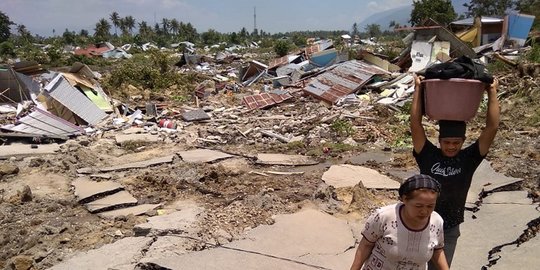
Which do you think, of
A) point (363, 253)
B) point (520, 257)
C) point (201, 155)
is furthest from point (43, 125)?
point (520, 257)

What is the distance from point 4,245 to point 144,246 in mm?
1607

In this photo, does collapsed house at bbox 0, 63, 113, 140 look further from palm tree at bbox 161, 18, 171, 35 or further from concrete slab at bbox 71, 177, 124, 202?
palm tree at bbox 161, 18, 171, 35

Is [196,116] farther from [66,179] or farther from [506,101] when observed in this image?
[506,101]

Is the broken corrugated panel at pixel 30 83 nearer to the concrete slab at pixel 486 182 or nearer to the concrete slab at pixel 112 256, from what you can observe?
the concrete slab at pixel 112 256

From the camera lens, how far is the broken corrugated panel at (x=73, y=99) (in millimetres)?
10914

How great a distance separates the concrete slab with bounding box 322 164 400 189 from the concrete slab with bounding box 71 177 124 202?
289cm

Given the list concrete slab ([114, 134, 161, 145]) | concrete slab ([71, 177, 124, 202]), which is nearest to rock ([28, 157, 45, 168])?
concrete slab ([71, 177, 124, 202])

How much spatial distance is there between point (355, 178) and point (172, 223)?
275cm

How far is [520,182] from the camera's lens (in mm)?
5430

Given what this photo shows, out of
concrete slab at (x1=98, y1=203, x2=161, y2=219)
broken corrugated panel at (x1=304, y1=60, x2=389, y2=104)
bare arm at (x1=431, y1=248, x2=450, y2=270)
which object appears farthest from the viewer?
broken corrugated panel at (x1=304, y1=60, x2=389, y2=104)

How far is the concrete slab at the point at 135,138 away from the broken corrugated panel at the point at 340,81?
17.4 feet

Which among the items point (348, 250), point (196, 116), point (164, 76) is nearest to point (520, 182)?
point (348, 250)

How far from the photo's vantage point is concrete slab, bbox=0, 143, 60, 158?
26.9 feet

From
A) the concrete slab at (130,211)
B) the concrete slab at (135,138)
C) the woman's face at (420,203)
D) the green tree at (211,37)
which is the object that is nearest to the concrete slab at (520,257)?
the woman's face at (420,203)
